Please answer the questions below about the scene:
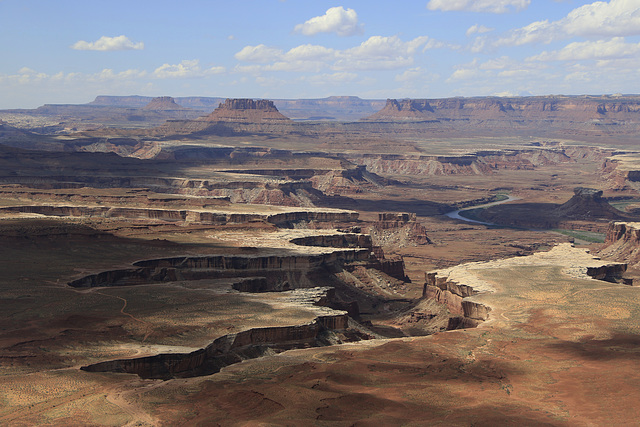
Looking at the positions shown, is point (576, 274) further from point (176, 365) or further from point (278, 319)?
point (176, 365)

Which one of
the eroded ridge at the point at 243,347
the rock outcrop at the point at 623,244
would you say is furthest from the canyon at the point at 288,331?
the rock outcrop at the point at 623,244

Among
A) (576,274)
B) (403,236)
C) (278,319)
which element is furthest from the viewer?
(403,236)

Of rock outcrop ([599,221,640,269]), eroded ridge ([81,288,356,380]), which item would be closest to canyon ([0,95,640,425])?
eroded ridge ([81,288,356,380])

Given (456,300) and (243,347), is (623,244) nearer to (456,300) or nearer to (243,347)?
(456,300)

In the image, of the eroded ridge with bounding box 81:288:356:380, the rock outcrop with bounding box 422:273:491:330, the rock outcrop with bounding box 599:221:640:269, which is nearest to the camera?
the eroded ridge with bounding box 81:288:356:380

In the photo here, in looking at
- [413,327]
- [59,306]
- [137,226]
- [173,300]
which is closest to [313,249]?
[413,327]

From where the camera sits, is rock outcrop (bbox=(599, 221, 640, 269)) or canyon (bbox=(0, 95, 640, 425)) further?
rock outcrop (bbox=(599, 221, 640, 269))

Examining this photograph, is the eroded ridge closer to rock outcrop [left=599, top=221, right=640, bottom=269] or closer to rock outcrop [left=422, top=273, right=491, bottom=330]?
rock outcrop [left=422, top=273, right=491, bottom=330]

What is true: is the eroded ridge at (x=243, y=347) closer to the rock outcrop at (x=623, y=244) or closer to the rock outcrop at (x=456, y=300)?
the rock outcrop at (x=456, y=300)

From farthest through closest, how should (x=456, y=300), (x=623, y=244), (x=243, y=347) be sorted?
(x=623, y=244) → (x=456, y=300) → (x=243, y=347)

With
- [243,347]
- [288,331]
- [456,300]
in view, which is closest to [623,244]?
[456,300]

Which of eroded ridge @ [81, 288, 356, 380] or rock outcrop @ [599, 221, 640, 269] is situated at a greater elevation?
eroded ridge @ [81, 288, 356, 380]
